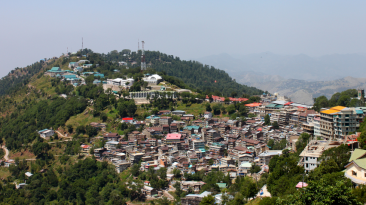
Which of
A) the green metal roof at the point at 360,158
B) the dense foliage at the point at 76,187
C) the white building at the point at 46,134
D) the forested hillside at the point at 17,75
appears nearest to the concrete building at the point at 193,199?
the dense foliage at the point at 76,187

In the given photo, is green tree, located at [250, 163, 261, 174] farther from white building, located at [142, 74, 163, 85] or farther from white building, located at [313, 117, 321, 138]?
white building, located at [142, 74, 163, 85]

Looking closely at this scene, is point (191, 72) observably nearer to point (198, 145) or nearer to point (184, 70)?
point (184, 70)

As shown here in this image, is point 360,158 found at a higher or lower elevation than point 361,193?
higher

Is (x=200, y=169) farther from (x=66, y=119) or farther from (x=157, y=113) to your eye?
(x=66, y=119)

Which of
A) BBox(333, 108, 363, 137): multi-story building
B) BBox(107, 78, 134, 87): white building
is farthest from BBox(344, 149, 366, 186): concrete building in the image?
BBox(107, 78, 134, 87): white building

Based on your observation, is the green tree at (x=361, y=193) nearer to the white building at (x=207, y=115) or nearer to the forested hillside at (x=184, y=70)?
the white building at (x=207, y=115)

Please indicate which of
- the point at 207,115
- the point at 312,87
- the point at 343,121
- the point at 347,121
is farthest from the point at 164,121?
the point at 312,87

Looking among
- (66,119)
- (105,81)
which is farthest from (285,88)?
(66,119)
